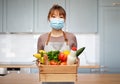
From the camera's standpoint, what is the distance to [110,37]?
3742 millimetres

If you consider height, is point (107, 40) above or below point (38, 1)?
below

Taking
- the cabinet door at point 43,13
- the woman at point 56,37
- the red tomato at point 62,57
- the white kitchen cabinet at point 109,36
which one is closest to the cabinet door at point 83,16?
the white kitchen cabinet at point 109,36

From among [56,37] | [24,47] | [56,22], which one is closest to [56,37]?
[56,37]

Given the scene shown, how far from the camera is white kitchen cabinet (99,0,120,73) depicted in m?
3.72

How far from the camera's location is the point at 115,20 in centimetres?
373

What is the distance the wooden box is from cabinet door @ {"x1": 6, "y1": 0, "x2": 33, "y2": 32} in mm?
2580

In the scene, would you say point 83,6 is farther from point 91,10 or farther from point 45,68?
point 45,68

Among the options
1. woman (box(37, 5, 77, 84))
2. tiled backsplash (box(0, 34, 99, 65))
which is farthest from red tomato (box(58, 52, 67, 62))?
tiled backsplash (box(0, 34, 99, 65))

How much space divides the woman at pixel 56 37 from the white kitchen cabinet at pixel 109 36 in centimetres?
216

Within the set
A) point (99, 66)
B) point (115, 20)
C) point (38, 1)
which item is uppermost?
point (38, 1)

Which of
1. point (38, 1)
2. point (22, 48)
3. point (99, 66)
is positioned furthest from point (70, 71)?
point (22, 48)

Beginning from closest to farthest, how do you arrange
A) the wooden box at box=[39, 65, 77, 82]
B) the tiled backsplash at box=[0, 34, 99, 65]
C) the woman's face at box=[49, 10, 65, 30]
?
the wooden box at box=[39, 65, 77, 82], the woman's face at box=[49, 10, 65, 30], the tiled backsplash at box=[0, 34, 99, 65]

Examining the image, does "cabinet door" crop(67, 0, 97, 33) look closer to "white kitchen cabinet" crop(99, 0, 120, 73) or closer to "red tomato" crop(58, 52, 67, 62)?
"white kitchen cabinet" crop(99, 0, 120, 73)

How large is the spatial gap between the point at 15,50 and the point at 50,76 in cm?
291
